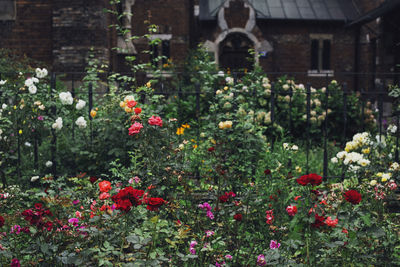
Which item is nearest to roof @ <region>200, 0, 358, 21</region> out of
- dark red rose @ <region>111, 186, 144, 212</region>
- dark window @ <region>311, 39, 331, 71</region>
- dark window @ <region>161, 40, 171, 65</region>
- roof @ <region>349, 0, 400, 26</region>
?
dark window @ <region>311, 39, 331, 71</region>

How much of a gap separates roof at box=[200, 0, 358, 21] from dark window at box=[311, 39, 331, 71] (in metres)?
0.95

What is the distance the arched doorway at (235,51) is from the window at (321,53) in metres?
2.49

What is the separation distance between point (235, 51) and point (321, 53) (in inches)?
129

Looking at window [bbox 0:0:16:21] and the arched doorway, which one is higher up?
window [bbox 0:0:16:21]

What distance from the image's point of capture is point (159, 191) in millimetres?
3773

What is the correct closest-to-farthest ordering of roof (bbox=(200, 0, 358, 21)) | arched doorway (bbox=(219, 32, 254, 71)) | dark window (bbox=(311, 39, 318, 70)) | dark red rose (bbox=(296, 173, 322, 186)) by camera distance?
dark red rose (bbox=(296, 173, 322, 186)) → roof (bbox=(200, 0, 358, 21)) → arched doorway (bbox=(219, 32, 254, 71)) → dark window (bbox=(311, 39, 318, 70))

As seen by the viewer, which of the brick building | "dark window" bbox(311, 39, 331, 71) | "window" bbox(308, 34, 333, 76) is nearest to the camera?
the brick building

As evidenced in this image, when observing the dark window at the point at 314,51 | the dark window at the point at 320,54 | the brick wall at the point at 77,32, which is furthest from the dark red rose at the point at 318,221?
the dark window at the point at 314,51

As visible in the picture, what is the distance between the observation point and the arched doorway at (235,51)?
1639 centimetres

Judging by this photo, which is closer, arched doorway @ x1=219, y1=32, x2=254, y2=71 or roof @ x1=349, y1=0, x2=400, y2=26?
roof @ x1=349, y1=0, x2=400, y2=26

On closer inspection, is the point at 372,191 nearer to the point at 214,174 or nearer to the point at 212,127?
the point at 214,174

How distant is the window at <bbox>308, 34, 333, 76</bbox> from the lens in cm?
1683

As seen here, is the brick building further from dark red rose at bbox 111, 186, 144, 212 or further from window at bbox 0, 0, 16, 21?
dark red rose at bbox 111, 186, 144, 212

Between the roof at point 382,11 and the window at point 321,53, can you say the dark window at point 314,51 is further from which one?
the roof at point 382,11
